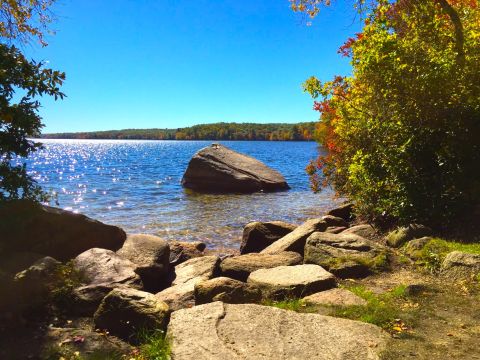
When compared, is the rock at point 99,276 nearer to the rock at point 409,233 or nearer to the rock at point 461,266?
the rock at point 461,266

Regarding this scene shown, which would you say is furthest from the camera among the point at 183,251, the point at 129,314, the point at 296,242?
the point at 183,251

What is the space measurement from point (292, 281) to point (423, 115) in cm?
602

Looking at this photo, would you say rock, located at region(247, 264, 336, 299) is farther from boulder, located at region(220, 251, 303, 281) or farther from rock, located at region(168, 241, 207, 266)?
rock, located at region(168, 241, 207, 266)

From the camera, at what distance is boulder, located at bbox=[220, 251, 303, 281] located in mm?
8891

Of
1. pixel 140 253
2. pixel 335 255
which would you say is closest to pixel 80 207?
pixel 140 253

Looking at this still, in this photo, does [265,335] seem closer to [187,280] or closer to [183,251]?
[187,280]

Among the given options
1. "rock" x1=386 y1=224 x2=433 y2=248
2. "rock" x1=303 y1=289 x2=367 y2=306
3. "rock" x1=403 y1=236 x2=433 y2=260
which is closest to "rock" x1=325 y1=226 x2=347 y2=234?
"rock" x1=386 y1=224 x2=433 y2=248

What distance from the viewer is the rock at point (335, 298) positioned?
6359 mm

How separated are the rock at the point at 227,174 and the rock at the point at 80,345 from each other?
23.2 m

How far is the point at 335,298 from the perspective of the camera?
21.4 feet

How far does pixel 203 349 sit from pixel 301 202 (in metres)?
19.8

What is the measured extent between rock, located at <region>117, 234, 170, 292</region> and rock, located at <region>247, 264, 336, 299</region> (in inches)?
107

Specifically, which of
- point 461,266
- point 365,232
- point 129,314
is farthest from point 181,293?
point 365,232

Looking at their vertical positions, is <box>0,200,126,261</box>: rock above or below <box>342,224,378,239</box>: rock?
above
